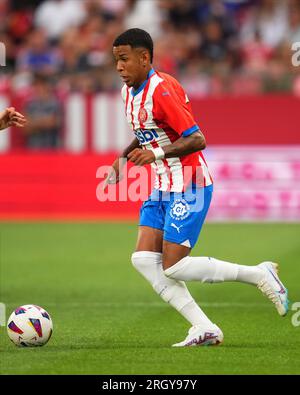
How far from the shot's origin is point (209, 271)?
318 inches

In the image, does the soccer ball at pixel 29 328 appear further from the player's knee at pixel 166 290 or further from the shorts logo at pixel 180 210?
the shorts logo at pixel 180 210

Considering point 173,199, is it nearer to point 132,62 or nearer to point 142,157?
point 142,157

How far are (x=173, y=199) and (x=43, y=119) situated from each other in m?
11.8

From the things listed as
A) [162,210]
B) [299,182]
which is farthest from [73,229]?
[162,210]

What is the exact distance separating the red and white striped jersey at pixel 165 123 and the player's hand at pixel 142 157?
35 cm

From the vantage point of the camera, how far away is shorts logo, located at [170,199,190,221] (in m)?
8.06

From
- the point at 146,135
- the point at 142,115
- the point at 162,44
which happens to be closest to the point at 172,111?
the point at 142,115

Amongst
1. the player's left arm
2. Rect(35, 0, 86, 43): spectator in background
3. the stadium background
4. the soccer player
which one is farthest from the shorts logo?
Rect(35, 0, 86, 43): spectator in background

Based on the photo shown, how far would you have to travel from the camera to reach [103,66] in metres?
20.6

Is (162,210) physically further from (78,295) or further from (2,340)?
(78,295)

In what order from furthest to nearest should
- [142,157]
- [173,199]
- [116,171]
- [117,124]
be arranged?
[117,124]
[116,171]
[173,199]
[142,157]

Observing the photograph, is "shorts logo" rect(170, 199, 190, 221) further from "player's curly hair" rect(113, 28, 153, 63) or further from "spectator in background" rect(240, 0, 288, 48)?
"spectator in background" rect(240, 0, 288, 48)

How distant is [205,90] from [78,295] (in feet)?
30.9

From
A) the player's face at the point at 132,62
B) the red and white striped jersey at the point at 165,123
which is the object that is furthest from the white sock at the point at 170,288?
the player's face at the point at 132,62
